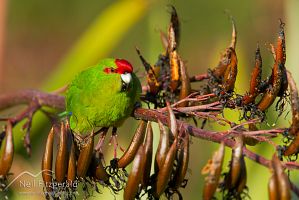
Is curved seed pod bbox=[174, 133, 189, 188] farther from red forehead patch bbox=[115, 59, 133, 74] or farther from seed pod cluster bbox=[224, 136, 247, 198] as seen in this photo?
red forehead patch bbox=[115, 59, 133, 74]

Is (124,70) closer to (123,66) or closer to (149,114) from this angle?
(123,66)

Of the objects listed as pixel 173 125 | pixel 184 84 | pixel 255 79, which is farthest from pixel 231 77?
pixel 173 125

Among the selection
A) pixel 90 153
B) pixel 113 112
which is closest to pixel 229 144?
pixel 90 153

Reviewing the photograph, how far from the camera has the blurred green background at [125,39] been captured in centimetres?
316

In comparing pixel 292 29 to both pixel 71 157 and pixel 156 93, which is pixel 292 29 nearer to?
pixel 156 93

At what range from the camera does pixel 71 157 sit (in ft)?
6.27

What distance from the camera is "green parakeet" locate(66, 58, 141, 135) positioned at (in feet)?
7.79

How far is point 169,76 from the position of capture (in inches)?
98.0

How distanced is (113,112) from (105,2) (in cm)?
494

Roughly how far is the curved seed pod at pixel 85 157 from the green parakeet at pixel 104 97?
471mm

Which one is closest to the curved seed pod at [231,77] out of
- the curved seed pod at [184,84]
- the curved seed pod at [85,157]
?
the curved seed pod at [184,84]

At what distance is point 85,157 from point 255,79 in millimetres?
621

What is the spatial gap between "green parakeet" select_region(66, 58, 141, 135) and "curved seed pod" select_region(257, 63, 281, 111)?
0.57m

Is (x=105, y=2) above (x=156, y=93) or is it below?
above
